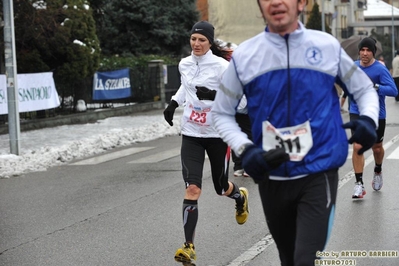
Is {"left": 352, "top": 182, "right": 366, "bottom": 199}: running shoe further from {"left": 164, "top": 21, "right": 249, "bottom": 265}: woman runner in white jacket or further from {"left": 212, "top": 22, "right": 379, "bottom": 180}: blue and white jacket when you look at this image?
{"left": 212, "top": 22, "right": 379, "bottom": 180}: blue and white jacket

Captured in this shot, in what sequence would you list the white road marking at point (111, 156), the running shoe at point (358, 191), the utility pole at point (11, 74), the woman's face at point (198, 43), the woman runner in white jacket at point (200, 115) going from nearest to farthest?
the woman runner in white jacket at point (200, 115) → the woman's face at point (198, 43) → the running shoe at point (358, 191) → the white road marking at point (111, 156) → the utility pole at point (11, 74)

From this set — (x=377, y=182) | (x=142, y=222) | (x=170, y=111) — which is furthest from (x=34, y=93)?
(x=170, y=111)

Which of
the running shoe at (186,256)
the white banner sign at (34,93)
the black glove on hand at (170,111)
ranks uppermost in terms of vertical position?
the black glove on hand at (170,111)

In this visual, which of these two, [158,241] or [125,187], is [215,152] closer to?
[158,241]

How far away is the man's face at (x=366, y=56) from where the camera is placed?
30.7 feet

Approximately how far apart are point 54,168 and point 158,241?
719cm

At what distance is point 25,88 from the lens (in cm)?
2055

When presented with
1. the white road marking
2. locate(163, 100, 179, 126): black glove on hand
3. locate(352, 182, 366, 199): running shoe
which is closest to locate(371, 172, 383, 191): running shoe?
locate(352, 182, 366, 199): running shoe

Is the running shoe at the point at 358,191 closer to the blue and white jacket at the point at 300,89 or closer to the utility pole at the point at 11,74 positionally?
the blue and white jacket at the point at 300,89

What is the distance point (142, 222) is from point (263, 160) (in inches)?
194

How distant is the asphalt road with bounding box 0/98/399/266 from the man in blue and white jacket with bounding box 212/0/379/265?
139 cm

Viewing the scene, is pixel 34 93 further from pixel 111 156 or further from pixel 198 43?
pixel 198 43

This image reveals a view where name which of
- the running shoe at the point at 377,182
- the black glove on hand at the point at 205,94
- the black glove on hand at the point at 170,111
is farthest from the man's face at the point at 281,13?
the running shoe at the point at 377,182

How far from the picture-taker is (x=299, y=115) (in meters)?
4.20
